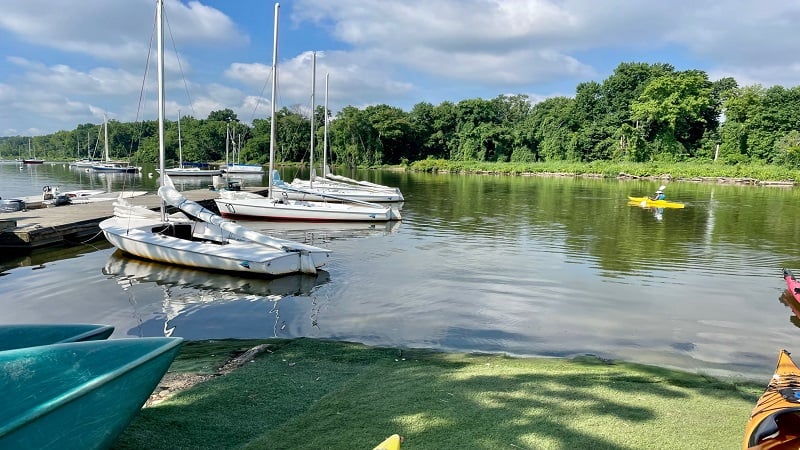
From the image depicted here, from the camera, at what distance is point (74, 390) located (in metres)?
3.31

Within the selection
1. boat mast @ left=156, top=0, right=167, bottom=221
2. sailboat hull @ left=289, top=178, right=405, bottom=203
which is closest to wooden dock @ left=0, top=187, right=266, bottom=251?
boat mast @ left=156, top=0, right=167, bottom=221

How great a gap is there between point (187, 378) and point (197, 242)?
30.7 ft

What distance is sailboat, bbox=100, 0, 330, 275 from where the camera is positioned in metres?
13.9

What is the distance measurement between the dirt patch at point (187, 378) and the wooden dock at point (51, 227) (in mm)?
13799

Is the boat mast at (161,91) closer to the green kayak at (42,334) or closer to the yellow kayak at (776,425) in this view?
the green kayak at (42,334)

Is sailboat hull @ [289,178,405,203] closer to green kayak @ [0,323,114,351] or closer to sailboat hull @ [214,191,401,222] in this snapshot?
sailboat hull @ [214,191,401,222]

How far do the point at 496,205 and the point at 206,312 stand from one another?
25673 mm

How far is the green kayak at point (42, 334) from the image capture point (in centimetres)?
432

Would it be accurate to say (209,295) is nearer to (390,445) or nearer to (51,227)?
(51,227)

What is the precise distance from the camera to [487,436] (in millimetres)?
4238

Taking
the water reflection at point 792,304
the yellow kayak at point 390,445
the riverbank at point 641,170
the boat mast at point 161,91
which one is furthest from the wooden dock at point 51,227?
the riverbank at point 641,170

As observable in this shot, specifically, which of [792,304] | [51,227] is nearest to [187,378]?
[792,304]

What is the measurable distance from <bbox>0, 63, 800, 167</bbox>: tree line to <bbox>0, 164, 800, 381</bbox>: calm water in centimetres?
5635

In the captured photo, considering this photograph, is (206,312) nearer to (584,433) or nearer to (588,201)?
(584,433)
